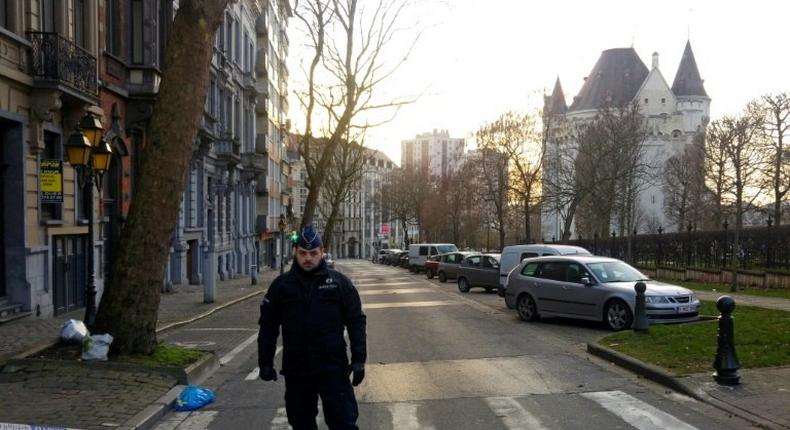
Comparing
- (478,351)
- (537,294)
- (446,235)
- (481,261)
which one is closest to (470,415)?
(478,351)

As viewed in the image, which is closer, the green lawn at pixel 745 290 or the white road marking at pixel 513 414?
the white road marking at pixel 513 414

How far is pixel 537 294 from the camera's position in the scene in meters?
16.5

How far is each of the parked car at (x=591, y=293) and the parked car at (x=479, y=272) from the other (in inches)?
403

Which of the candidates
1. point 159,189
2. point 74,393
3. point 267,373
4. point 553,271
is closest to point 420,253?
point 553,271

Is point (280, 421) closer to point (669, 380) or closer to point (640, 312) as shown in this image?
point (669, 380)

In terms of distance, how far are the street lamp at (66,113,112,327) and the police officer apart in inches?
316

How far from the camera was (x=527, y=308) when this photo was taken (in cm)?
1689

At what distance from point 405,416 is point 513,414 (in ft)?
3.67

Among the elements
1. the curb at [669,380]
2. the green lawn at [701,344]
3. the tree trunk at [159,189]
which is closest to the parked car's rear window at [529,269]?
the green lawn at [701,344]

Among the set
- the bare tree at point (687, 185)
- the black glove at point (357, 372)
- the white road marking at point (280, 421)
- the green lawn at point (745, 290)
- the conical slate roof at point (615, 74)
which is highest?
the conical slate roof at point (615, 74)

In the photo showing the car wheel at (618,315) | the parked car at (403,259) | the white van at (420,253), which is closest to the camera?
the car wheel at (618,315)

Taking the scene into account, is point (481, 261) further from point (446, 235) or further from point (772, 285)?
point (446, 235)

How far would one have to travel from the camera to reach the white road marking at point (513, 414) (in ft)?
23.1

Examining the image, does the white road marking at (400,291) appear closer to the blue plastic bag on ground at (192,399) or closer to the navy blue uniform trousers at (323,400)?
the blue plastic bag on ground at (192,399)
